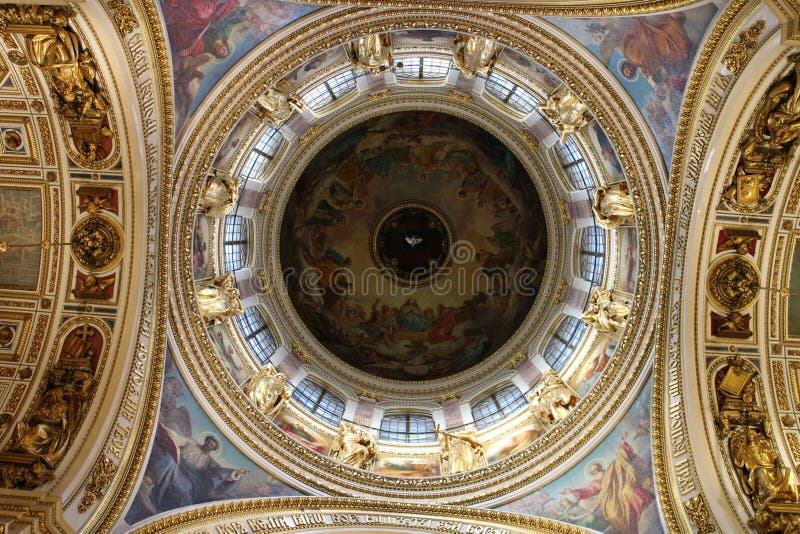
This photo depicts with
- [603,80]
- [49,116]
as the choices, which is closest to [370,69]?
[603,80]

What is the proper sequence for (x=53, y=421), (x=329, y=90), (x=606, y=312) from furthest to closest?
(x=329, y=90) → (x=606, y=312) → (x=53, y=421)

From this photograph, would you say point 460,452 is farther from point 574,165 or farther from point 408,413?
point 574,165

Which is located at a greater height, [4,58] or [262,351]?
[4,58]

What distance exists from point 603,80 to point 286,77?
335 inches

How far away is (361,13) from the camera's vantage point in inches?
528

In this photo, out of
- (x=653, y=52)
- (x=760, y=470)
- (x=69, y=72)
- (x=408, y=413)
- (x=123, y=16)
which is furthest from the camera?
(x=408, y=413)

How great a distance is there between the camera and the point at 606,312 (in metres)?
17.2

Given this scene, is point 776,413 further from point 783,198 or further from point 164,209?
point 164,209

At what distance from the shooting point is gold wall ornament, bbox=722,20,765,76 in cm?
1070

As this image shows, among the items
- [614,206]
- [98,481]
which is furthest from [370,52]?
[98,481]

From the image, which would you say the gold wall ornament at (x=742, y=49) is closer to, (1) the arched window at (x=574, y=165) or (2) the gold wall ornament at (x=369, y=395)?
(1) the arched window at (x=574, y=165)

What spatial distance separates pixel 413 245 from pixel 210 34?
50.7 ft

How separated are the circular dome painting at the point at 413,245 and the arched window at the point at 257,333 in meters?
2.89

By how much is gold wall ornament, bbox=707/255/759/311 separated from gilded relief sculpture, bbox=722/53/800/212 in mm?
1330
